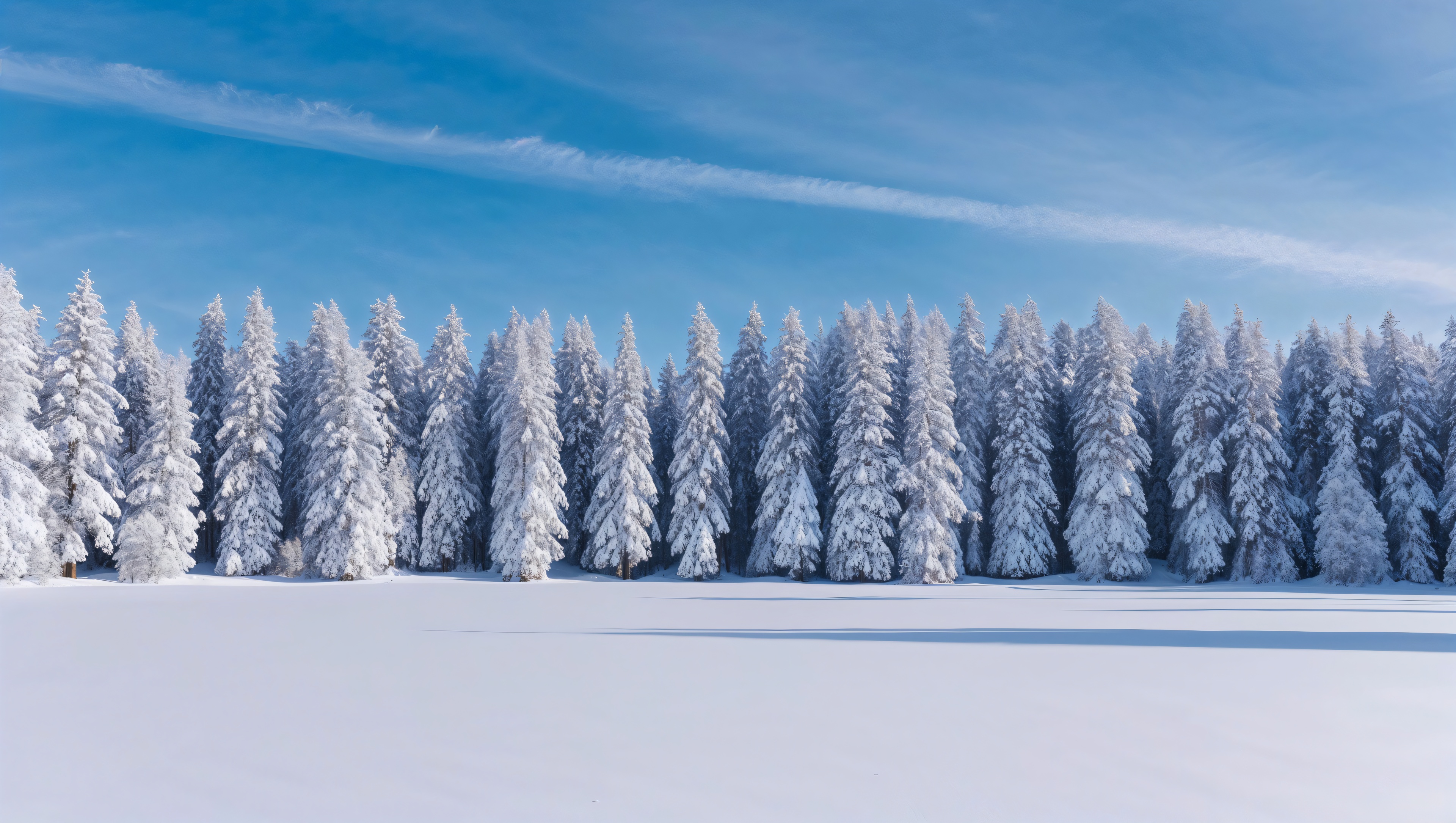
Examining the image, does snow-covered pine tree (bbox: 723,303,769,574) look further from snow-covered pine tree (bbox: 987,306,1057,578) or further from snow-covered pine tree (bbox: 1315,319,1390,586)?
snow-covered pine tree (bbox: 1315,319,1390,586)

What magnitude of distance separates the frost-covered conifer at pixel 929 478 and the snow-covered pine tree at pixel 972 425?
1.31 meters

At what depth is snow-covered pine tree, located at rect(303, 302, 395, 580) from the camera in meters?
37.8

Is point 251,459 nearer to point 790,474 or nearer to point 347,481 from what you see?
point 347,481

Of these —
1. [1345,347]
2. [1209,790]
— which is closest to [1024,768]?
[1209,790]

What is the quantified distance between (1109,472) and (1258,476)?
683 cm

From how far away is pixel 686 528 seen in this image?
133 feet

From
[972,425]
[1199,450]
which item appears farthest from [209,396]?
[1199,450]

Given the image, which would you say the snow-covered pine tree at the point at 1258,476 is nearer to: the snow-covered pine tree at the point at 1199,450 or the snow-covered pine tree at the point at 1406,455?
the snow-covered pine tree at the point at 1199,450

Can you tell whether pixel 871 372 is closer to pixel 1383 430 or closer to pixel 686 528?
pixel 686 528

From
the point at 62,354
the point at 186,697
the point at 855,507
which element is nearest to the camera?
the point at 186,697

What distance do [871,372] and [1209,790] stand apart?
1363 inches

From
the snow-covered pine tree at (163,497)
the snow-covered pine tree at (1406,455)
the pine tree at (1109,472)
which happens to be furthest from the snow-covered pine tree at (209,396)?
the snow-covered pine tree at (1406,455)

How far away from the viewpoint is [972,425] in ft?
147

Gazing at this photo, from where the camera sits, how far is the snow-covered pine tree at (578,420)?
152 ft
